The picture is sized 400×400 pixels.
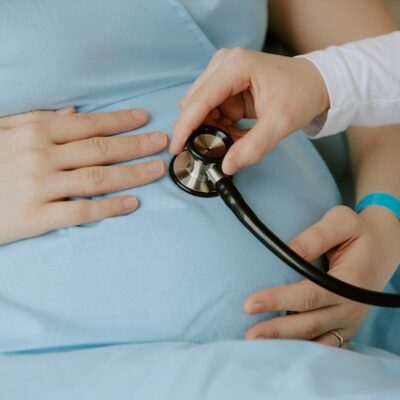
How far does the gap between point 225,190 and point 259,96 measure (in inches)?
5.5

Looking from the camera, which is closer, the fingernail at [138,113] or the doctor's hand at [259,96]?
the doctor's hand at [259,96]

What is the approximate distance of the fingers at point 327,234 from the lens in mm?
661

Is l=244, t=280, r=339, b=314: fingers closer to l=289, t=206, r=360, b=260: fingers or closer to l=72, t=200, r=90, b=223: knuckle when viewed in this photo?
l=289, t=206, r=360, b=260: fingers

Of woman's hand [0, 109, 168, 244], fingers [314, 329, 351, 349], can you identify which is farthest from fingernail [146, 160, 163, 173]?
fingers [314, 329, 351, 349]

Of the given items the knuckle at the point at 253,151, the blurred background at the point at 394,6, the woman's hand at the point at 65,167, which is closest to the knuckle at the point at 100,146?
the woman's hand at the point at 65,167

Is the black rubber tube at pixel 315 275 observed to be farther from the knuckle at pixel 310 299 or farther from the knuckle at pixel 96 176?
the knuckle at pixel 96 176

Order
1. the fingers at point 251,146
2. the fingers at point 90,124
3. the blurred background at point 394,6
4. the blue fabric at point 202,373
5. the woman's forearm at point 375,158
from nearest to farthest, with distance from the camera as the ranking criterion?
the blue fabric at point 202,373 < the fingers at point 251,146 < the fingers at point 90,124 < the woman's forearm at point 375,158 < the blurred background at point 394,6

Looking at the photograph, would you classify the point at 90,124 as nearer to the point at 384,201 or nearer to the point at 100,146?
the point at 100,146

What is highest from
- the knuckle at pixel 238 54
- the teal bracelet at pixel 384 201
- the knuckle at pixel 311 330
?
the knuckle at pixel 238 54

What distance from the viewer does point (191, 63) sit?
81 cm

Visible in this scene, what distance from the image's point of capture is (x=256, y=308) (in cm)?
60

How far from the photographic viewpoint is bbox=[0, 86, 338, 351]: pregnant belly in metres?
0.60

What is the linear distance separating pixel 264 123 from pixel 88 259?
282mm

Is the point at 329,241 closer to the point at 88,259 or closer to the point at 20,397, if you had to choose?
the point at 88,259
